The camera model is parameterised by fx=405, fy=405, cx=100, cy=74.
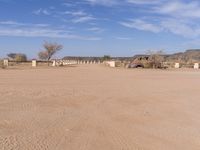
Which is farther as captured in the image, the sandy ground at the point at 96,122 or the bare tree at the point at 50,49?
the bare tree at the point at 50,49

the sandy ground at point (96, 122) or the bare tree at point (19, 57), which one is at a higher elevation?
the bare tree at point (19, 57)

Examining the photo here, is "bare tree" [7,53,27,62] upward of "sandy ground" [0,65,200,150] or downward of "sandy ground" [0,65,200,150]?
upward

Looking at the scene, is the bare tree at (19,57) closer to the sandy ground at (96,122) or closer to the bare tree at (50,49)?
the bare tree at (50,49)

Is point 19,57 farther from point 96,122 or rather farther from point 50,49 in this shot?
point 96,122

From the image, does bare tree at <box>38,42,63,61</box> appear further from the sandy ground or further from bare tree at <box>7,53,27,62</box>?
the sandy ground

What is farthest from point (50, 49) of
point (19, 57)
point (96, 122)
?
point (96, 122)

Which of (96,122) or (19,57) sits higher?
(19,57)

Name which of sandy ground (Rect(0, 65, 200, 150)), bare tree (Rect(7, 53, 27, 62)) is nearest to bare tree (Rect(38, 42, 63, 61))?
bare tree (Rect(7, 53, 27, 62))

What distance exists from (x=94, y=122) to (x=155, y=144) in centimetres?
228

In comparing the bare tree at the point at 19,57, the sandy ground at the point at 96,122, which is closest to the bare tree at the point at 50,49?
the bare tree at the point at 19,57

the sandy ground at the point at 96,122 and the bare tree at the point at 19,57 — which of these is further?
the bare tree at the point at 19,57

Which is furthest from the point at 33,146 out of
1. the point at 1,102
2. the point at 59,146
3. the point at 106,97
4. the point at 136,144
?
the point at 106,97

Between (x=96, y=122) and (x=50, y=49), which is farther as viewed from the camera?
(x=50, y=49)

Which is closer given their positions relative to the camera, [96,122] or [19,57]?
[96,122]
